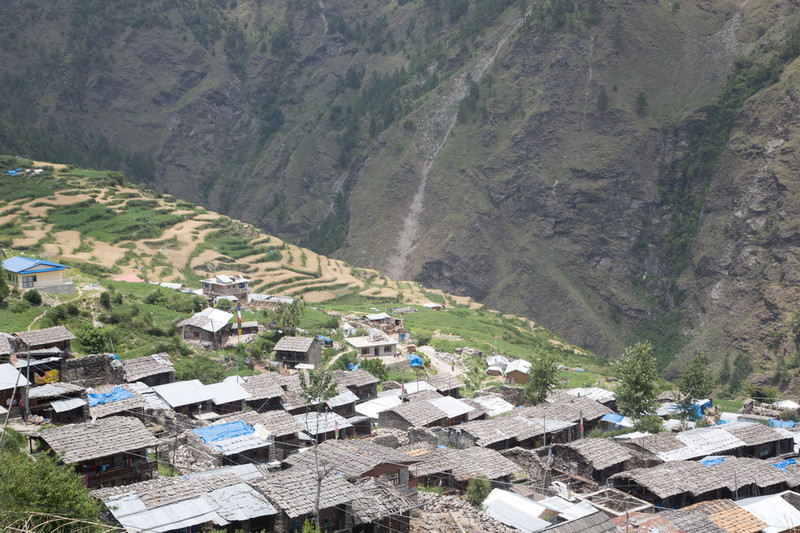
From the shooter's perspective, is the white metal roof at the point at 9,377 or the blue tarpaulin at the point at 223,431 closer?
the blue tarpaulin at the point at 223,431

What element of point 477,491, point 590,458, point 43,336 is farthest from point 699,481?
point 43,336

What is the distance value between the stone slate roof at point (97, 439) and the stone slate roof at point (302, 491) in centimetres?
468

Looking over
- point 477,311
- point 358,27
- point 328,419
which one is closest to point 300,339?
point 328,419

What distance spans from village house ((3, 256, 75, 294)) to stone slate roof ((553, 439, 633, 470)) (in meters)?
32.0

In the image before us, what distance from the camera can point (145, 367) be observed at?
122 feet

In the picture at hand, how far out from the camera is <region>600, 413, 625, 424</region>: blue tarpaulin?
42750 mm

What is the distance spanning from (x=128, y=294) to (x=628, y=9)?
100938mm

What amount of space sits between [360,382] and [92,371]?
44.7 feet

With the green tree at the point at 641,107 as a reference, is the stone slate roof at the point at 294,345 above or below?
below

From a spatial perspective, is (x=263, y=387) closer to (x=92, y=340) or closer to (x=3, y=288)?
(x=92, y=340)

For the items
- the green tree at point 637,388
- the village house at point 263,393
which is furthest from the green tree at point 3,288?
the green tree at point 637,388

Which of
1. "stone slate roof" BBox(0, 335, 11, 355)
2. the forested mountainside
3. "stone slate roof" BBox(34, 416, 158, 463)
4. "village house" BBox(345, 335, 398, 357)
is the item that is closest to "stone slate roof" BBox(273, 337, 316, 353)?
"village house" BBox(345, 335, 398, 357)

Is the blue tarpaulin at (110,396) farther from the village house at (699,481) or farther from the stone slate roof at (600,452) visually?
the village house at (699,481)

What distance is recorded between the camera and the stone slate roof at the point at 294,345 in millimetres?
46500
